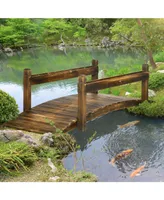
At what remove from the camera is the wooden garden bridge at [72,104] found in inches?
272

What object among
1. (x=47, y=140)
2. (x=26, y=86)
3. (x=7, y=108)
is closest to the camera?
(x=47, y=140)

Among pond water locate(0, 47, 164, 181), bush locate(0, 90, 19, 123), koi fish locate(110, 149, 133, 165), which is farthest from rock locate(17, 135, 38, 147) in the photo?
koi fish locate(110, 149, 133, 165)

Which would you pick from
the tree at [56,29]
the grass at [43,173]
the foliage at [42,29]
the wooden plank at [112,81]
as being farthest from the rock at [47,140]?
the tree at [56,29]

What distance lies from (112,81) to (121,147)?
70.2 inches

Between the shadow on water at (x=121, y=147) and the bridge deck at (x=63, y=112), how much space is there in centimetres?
39

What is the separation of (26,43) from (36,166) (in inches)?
567

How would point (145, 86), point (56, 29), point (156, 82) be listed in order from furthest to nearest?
point (56, 29) < point (156, 82) < point (145, 86)

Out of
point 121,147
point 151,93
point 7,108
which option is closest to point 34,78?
point 7,108

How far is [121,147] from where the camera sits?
6.77 m

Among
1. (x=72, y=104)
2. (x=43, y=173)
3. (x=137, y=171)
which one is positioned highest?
(x=72, y=104)

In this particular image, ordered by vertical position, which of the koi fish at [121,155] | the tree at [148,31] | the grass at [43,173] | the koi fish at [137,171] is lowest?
the koi fish at [137,171]

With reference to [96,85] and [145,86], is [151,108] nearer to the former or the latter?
[145,86]

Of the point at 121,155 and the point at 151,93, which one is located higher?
the point at 151,93

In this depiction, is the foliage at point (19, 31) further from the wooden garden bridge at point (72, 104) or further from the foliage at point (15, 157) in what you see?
the foliage at point (15, 157)
